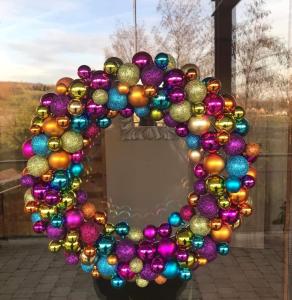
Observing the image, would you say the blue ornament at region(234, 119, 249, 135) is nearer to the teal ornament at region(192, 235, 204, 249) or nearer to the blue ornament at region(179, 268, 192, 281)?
the teal ornament at region(192, 235, 204, 249)

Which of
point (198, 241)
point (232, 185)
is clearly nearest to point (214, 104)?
point (232, 185)

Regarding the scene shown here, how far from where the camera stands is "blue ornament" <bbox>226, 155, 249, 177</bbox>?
6.17 feet

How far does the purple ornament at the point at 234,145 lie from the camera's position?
1880 millimetres

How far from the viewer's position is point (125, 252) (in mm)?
1912

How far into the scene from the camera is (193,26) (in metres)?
3.75

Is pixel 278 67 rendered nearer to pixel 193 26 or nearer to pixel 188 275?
pixel 193 26

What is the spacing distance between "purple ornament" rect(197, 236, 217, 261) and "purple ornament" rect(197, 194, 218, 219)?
0.39ft

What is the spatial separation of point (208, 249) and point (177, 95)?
0.69 m

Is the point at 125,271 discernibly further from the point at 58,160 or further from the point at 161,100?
the point at 161,100

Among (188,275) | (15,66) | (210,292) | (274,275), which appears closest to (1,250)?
(15,66)

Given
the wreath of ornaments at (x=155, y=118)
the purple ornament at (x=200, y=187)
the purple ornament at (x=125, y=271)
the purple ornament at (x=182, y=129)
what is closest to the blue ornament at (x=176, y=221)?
the wreath of ornaments at (x=155, y=118)

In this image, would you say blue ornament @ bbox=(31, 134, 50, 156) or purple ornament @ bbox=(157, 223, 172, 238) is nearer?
blue ornament @ bbox=(31, 134, 50, 156)

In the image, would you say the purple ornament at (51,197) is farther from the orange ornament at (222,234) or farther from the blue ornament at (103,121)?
the orange ornament at (222,234)

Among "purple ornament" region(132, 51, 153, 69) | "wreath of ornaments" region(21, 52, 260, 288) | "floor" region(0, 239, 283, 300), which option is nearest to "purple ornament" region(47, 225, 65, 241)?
"wreath of ornaments" region(21, 52, 260, 288)
